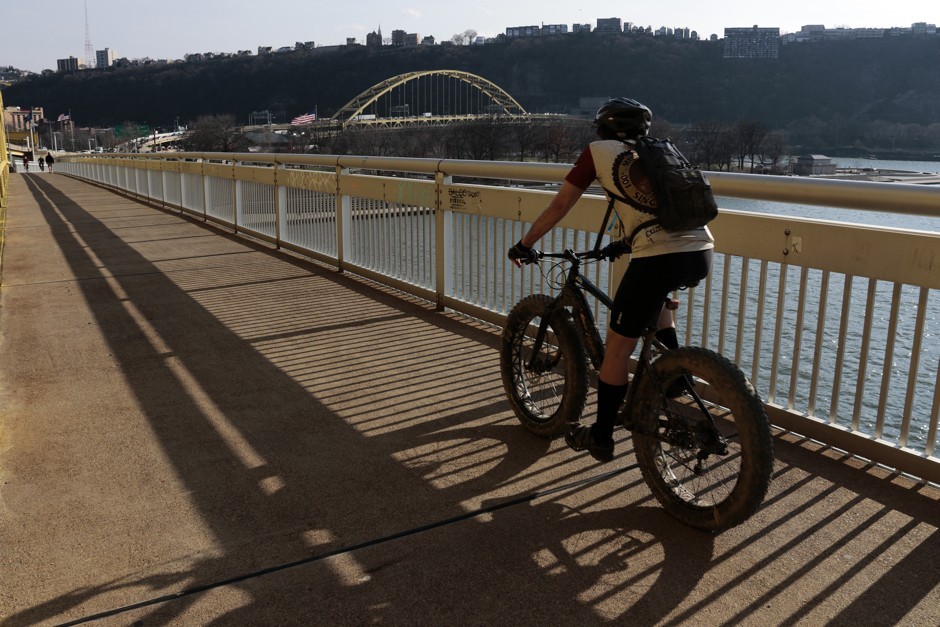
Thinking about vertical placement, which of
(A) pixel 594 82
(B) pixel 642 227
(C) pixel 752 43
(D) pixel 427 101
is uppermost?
(C) pixel 752 43

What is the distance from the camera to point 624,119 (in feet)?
10.3

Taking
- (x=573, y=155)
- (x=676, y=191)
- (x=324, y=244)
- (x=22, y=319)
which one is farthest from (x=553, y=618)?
(x=573, y=155)

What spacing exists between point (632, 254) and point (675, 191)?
299 millimetres

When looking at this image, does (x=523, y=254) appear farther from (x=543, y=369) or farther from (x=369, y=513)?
(x=369, y=513)

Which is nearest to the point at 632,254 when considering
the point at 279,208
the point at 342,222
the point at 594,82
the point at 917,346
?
the point at 917,346

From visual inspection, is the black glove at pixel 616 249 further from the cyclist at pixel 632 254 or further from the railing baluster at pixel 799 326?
the railing baluster at pixel 799 326

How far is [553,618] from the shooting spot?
2.52 meters

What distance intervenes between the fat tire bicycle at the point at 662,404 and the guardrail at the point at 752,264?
68cm

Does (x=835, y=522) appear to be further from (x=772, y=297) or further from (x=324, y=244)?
(x=324, y=244)

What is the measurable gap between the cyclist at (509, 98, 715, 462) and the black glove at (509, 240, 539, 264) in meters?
0.38

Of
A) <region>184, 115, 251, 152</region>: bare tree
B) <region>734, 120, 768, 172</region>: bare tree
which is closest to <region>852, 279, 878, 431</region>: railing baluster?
<region>734, 120, 768, 172</region>: bare tree

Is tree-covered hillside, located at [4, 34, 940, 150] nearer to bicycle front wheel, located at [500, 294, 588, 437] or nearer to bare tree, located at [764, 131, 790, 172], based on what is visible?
bare tree, located at [764, 131, 790, 172]

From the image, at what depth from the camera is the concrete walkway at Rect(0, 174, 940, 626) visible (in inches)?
103

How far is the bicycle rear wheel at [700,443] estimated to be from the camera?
280cm
